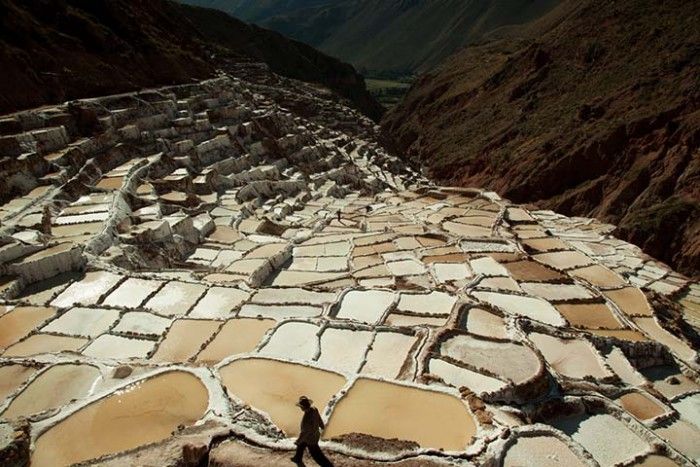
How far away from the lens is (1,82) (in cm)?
1717

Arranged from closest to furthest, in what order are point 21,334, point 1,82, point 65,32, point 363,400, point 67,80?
point 363,400 < point 21,334 < point 1,82 < point 67,80 < point 65,32

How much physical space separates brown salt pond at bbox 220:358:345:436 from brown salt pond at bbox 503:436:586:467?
2.05 metres

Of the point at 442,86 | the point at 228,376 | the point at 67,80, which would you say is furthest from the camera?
the point at 442,86

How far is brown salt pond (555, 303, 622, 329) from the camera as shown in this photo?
9984 mm

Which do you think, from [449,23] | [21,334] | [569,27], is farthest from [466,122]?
[449,23]

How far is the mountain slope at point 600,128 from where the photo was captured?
2241 centimetres

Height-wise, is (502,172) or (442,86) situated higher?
(442,86)

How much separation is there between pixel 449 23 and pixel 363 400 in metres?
115

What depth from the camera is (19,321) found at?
340 inches

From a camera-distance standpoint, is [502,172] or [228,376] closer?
[228,376]

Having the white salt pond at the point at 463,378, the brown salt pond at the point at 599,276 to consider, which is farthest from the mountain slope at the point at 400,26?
the white salt pond at the point at 463,378

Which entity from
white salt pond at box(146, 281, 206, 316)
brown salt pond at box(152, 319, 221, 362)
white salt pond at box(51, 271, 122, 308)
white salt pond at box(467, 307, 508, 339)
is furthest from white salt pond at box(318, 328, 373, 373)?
white salt pond at box(51, 271, 122, 308)

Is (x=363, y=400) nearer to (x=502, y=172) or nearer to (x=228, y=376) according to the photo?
(x=228, y=376)

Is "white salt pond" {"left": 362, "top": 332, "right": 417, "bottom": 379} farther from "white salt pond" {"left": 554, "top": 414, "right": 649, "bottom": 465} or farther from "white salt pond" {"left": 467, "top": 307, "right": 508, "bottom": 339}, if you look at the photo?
"white salt pond" {"left": 554, "top": 414, "right": 649, "bottom": 465}
